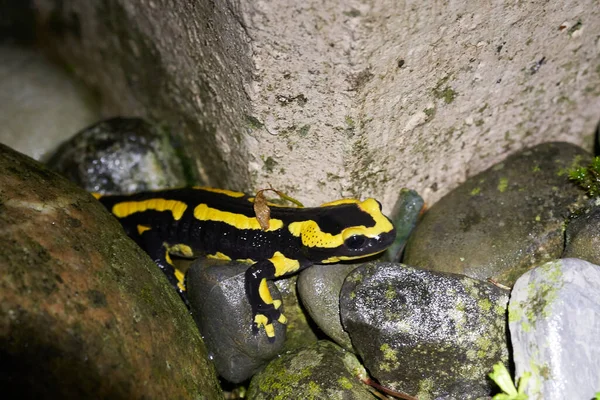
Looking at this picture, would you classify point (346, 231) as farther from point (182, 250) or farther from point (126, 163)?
point (126, 163)

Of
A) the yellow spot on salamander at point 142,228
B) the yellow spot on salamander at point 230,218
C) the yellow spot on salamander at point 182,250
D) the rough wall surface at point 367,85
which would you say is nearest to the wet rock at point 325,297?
the yellow spot on salamander at point 230,218

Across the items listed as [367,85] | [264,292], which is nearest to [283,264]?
[264,292]

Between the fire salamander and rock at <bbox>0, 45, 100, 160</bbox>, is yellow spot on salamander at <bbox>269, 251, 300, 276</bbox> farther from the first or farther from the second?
rock at <bbox>0, 45, 100, 160</bbox>

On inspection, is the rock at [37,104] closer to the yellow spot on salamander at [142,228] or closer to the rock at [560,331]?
the yellow spot on salamander at [142,228]

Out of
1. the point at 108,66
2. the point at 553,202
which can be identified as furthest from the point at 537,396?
the point at 108,66

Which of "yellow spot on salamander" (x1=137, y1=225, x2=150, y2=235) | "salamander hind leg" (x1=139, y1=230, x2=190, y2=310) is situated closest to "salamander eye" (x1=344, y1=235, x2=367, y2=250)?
"salamander hind leg" (x1=139, y1=230, x2=190, y2=310)

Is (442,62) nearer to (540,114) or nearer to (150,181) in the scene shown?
(540,114)
